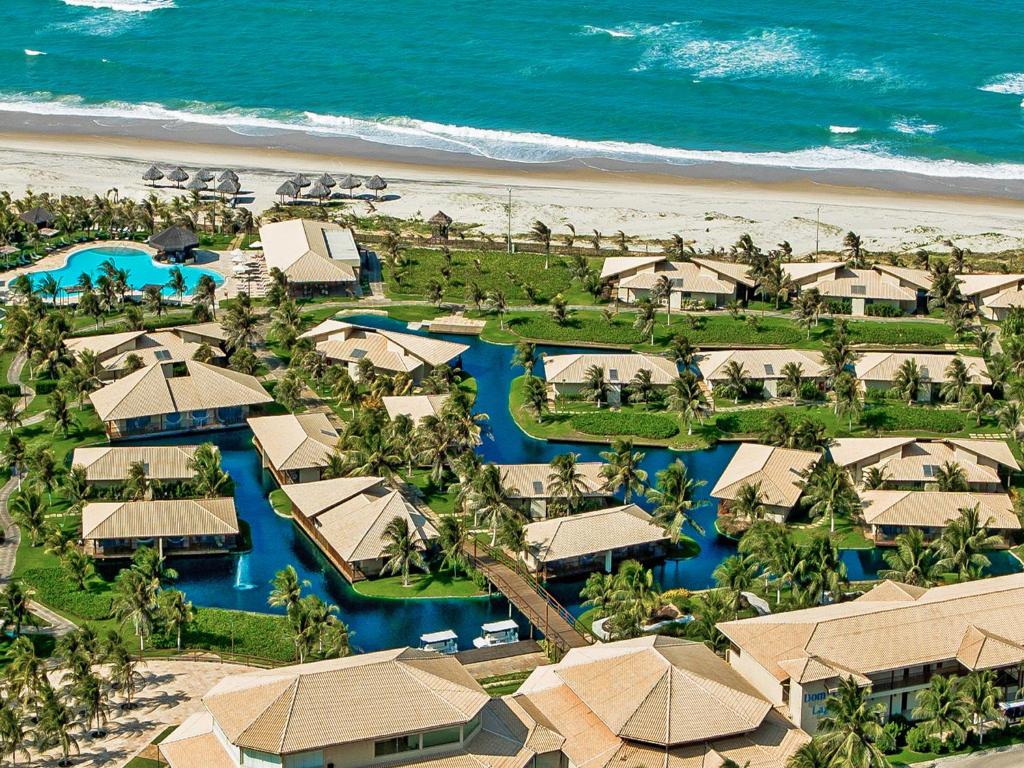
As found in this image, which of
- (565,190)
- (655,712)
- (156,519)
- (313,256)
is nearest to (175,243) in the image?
(313,256)

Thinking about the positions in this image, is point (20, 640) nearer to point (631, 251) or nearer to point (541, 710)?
point (541, 710)

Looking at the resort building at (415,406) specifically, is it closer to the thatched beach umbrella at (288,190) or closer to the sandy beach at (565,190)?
the sandy beach at (565,190)

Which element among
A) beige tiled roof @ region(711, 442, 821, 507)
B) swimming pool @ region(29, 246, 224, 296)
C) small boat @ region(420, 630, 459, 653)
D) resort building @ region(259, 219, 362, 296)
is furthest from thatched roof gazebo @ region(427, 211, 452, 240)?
small boat @ region(420, 630, 459, 653)

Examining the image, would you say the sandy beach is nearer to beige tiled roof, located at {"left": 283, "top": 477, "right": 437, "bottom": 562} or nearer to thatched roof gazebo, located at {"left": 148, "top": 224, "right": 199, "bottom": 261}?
thatched roof gazebo, located at {"left": 148, "top": 224, "right": 199, "bottom": 261}

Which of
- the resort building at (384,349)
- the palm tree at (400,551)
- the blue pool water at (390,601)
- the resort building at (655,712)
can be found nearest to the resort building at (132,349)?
the resort building at (384,349)

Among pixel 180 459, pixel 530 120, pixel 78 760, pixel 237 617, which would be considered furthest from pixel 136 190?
pixel 78 760

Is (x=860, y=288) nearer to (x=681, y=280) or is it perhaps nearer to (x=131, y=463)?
(x=681, y=280)
